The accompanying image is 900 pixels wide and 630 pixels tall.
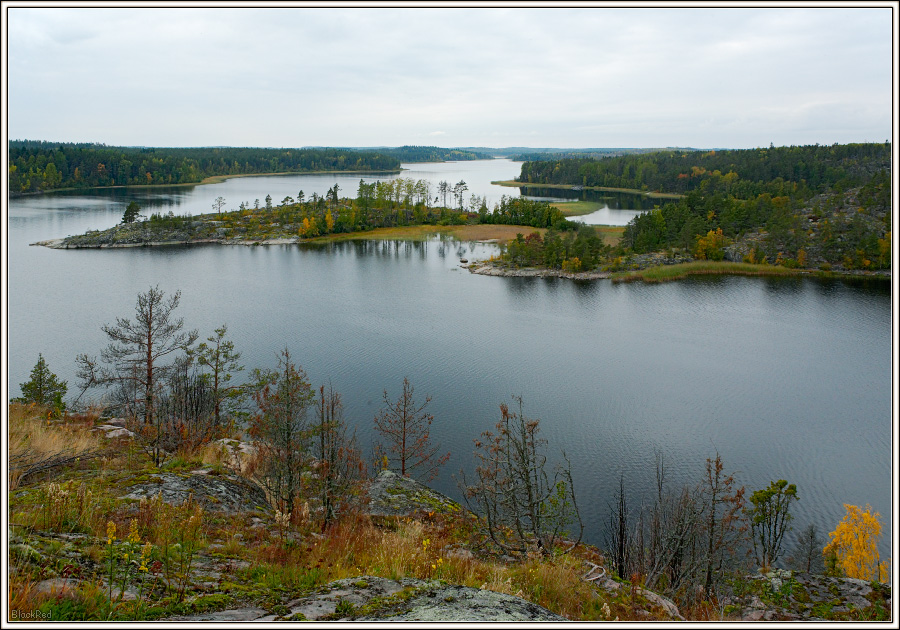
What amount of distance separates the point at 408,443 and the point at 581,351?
1593 centimetres

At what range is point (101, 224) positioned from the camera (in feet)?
281

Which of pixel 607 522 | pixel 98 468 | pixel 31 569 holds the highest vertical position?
pixel 31 569

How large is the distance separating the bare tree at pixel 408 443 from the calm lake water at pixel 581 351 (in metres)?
0.67

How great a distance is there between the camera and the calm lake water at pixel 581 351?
2222 centimetres

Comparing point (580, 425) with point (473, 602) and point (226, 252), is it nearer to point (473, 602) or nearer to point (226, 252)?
point (473, 602)

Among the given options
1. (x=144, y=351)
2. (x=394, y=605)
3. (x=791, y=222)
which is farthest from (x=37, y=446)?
(x=791, y=222)

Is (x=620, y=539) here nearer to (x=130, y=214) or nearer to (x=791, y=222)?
(x=791, y=222)

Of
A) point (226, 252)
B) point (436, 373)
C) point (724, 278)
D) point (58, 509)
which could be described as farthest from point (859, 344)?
point (226, 252)

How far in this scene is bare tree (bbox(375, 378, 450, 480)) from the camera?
20891mm

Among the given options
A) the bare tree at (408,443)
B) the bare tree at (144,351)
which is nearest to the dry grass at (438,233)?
the bare tree at (144,351)

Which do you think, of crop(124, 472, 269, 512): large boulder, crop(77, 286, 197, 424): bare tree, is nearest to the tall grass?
crop(124, 472, 269, 512): large boulder

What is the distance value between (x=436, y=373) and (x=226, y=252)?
54.2 meters

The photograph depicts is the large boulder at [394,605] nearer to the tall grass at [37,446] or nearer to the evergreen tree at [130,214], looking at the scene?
the tall grass at [37,446]

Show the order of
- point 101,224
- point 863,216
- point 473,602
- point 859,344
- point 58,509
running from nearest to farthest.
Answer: point 473,602
point 58,509
point 859,344
point 863,216
point 101,224
